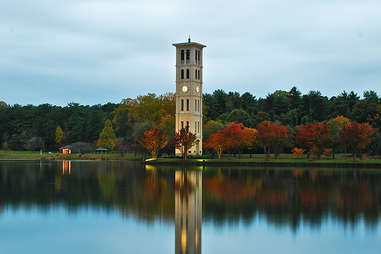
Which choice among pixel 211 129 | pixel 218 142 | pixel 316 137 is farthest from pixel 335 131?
pixel 211 129

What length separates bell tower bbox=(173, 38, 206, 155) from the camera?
7469 cm

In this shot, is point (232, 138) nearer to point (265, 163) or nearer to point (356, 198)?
point (265, 163)

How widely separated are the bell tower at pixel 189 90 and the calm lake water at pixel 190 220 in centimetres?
4694

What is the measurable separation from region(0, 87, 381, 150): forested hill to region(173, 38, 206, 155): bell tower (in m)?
3.98

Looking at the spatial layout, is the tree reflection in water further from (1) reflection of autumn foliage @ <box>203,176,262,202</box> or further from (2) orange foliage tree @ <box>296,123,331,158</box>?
(2) orange foliage tree @ <box>296,123,331,158</box>

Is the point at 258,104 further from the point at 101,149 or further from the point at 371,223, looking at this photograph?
the point at 371,223

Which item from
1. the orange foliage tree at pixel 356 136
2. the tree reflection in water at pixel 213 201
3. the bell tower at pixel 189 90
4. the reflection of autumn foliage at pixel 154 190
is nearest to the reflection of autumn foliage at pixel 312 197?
the tree reflection in water at pixel 213 201

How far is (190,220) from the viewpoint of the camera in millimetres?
17656

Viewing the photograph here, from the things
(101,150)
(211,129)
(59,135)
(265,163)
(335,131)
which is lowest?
(265,163)

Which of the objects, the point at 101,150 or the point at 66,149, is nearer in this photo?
the point at 101,150

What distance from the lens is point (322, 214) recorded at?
18.9m

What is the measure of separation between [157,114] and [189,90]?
16.8 metres

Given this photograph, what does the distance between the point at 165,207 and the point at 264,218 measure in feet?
14.7

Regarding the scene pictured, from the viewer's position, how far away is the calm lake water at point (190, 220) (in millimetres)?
13977
